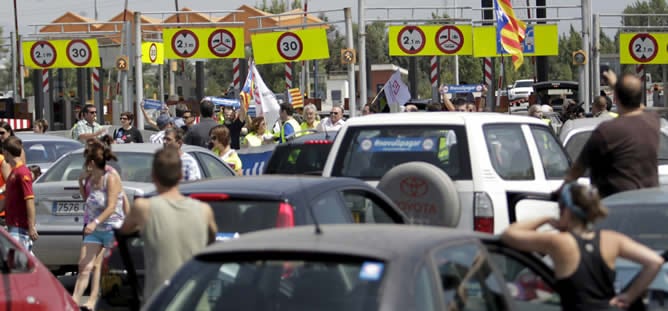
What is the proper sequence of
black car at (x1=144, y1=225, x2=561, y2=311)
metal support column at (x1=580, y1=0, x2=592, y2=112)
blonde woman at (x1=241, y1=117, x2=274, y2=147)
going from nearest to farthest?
black car at (x1=144, y1=225, x2=561, y2=311) < blonde woman at (x1=241, y1=117, x2=274, y2=147) < metal support column at (x1=580, y1=0, x2=592, y2=112)

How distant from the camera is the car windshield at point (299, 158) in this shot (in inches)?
462

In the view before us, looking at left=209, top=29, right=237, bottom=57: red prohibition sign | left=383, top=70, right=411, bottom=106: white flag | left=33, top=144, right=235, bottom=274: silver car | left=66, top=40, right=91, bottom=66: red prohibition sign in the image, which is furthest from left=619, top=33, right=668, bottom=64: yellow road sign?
left=33, top=144, right=235, bottom=274: silver car

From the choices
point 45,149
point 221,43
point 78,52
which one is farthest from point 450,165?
point 78,52

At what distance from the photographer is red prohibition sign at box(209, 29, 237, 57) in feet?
95.3

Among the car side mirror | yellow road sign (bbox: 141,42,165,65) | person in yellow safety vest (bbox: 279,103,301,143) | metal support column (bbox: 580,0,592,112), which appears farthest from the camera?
yellow road sign (bbox: 141,42,165,65)

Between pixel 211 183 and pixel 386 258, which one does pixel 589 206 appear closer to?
pixel 386 258

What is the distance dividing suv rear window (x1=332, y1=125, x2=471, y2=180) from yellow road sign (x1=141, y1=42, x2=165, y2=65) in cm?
2029

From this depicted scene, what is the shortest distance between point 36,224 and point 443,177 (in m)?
4.78

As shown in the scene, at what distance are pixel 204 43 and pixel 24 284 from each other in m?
22.4

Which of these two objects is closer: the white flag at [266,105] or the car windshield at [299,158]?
the car windshield at [299,158]

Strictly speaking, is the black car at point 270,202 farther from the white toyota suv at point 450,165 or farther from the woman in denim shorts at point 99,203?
the woman in denim shorts at point 99,203

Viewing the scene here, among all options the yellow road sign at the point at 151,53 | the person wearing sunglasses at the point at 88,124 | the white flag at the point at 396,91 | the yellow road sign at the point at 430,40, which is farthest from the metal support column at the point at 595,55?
the person wearing sunglasses at the point at 88,124

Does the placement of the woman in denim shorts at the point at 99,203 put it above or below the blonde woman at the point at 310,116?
below

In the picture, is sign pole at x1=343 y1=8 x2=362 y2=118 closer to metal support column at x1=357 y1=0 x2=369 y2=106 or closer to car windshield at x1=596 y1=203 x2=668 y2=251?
metal support column at x1=357 y1=0 x2=369 y2=106
